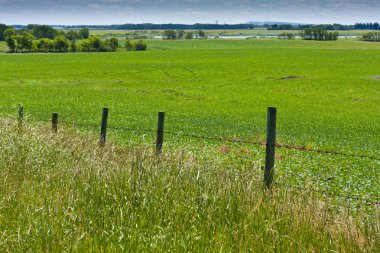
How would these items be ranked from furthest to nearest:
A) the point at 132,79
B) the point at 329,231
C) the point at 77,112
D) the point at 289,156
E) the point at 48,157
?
the point at 132,79, the point at 77,112, the point at 289,156, the point at 48,157, the point at 329,231

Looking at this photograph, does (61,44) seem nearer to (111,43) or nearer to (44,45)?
(44,45)

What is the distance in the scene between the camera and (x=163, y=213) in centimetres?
645

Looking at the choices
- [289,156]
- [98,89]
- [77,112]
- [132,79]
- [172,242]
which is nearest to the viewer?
[172,242]

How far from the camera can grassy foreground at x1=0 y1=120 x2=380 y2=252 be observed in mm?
5574

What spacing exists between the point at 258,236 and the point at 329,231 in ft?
3.23

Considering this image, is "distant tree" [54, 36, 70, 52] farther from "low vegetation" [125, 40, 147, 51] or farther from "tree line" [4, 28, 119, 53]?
"low vegetation" [125, 40, 147, 51]

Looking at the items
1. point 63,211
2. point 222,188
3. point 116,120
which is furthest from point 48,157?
point 116,120

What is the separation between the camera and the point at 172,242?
18.3ft

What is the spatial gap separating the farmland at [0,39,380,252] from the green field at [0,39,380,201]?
72 millimetres

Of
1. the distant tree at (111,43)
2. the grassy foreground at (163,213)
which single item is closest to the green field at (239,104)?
the grassy foreground at (163,213)

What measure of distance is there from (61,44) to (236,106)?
380 ft

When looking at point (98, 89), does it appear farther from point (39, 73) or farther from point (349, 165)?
point (349, 165)

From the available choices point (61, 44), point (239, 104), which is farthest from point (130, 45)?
point (239, 104)

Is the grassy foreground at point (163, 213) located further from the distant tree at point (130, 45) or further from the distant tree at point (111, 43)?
the distant tree at point (130, 45)
